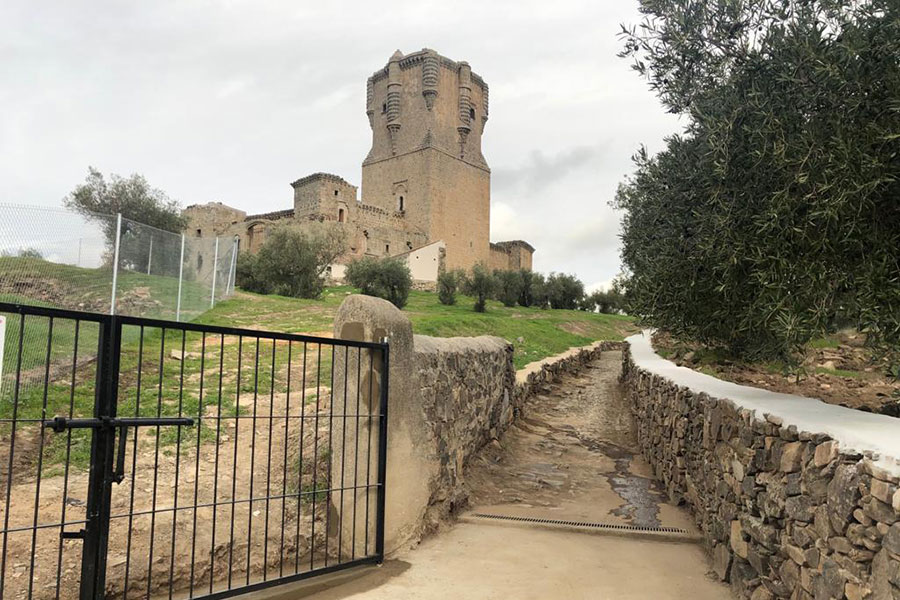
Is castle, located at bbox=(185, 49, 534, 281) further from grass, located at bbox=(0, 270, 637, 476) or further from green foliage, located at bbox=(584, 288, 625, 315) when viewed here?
grass, located at bbox=(0, 270, 637, 476)

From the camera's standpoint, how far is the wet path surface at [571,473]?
20.5 feet

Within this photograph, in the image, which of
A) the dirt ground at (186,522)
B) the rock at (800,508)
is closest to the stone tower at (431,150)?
the dirt ground at (186,522)

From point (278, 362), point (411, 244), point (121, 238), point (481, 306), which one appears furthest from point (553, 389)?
point (411, 244)

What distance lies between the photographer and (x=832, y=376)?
8.17 metres

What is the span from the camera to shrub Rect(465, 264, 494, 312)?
30906mm

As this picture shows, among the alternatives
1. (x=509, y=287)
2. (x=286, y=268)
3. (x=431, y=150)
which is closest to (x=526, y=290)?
(x=509, y=287)

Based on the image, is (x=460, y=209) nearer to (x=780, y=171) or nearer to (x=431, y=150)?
(x=431, y=150)

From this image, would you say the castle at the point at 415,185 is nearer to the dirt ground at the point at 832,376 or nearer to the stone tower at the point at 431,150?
the stone tower at the point at 431,150

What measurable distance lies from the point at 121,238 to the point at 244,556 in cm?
698

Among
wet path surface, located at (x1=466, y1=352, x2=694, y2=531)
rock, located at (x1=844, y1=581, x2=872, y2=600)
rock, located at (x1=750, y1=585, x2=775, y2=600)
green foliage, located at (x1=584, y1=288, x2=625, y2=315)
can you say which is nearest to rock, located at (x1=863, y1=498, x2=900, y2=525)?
rock, located at (x1=844, y1=581, x2=872, y2=600)

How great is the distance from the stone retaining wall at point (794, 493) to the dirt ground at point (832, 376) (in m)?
1.64

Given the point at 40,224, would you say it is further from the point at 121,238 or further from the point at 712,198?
the point at 712,198

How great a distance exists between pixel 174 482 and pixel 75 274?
5444mm

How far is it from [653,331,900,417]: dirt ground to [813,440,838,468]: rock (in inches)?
128
